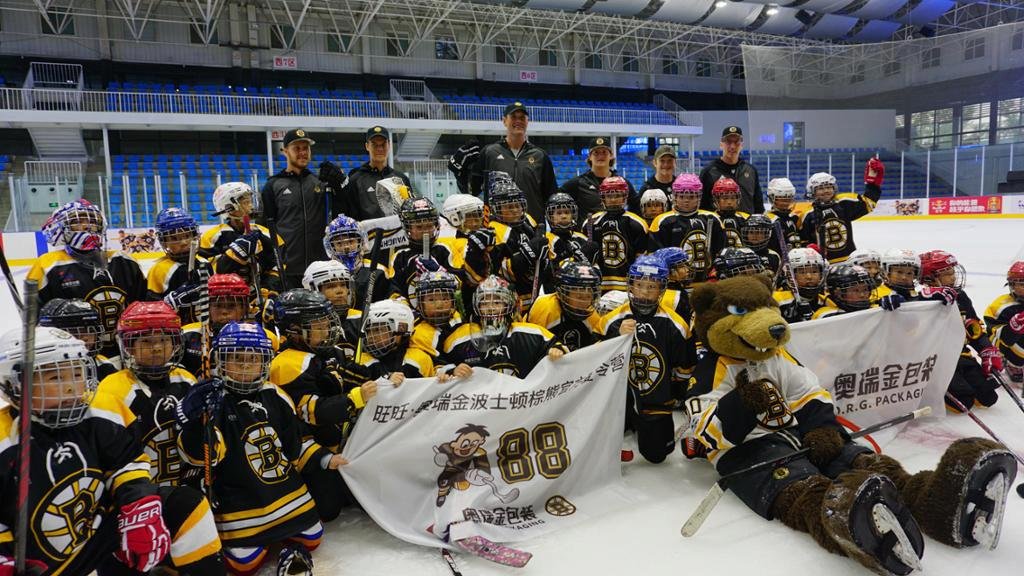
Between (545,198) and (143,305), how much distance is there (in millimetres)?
2923

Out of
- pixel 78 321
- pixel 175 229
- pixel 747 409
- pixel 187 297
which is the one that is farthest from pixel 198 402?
pixel 747 409

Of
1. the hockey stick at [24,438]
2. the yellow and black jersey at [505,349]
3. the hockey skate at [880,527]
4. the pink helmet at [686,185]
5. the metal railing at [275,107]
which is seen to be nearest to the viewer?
the hockey stick at [24,438]

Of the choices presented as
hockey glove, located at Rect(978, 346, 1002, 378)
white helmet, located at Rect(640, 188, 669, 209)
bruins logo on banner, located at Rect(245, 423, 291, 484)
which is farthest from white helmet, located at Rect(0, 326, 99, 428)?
hockey glove, located at Rect(978, 346, 1002, 378)

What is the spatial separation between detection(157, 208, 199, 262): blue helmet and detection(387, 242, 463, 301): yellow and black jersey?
0.95 m

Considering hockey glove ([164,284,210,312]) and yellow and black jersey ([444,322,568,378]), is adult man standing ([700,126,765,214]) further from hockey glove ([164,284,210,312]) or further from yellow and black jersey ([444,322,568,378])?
hockey glove ([164,284,210,312])

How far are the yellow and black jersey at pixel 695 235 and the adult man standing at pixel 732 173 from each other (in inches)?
31.8

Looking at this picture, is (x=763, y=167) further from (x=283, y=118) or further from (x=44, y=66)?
(x=44, y=66)

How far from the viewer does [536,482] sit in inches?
97.0

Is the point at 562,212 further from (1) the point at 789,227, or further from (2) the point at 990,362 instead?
(2) the point at 990,362

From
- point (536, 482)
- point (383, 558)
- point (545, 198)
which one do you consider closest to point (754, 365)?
point (536, 482)

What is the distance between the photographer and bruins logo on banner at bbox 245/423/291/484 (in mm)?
2068

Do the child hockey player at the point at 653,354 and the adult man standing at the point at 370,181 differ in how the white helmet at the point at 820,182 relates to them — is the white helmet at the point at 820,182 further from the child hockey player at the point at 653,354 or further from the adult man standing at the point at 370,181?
the adult man standing at the point at 370,181

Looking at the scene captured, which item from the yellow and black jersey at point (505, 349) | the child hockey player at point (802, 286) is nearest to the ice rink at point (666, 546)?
the yellow and black jersey at point (505, 349)

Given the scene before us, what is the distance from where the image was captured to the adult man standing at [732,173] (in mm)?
4711
